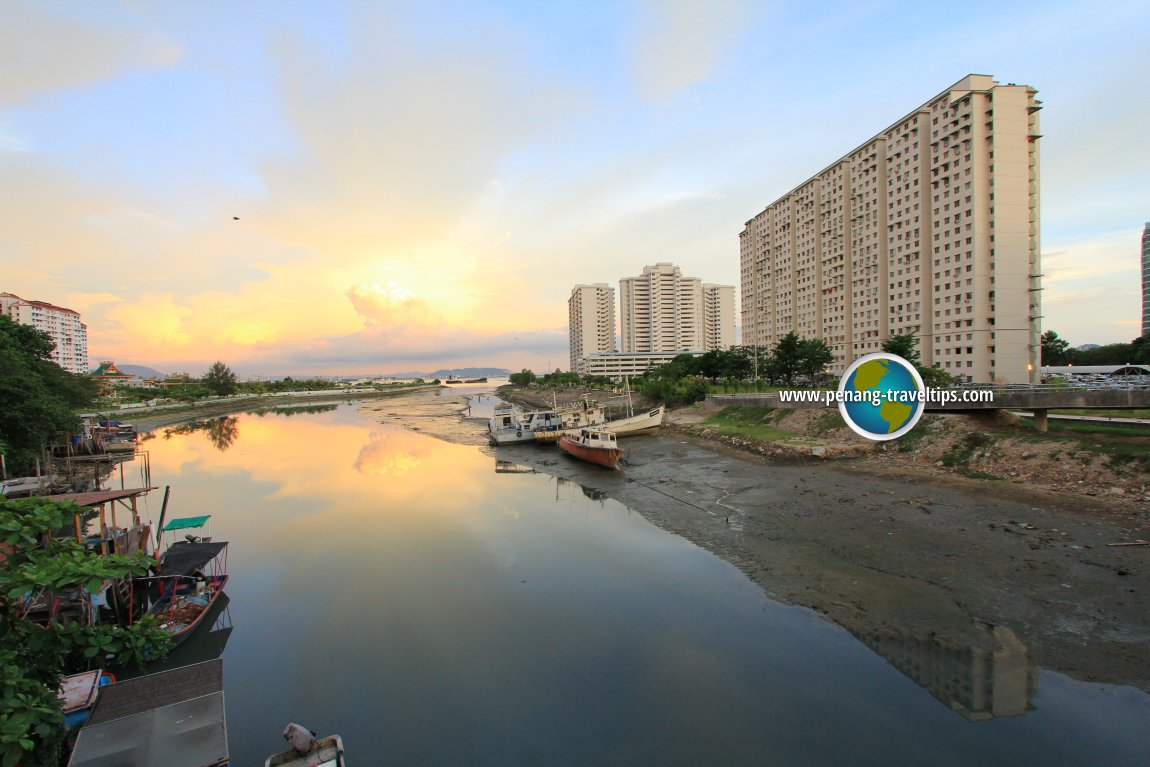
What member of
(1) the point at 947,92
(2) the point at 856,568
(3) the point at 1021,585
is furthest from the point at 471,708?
(1) the point at 947,92

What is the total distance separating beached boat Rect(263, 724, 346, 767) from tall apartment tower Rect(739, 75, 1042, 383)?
6511cm

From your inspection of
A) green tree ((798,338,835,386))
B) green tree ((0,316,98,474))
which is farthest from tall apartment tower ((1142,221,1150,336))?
green tree ((0,316,98,474))

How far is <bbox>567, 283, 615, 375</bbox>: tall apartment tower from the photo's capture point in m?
164

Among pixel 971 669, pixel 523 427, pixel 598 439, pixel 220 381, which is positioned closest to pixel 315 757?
pixel 971 669

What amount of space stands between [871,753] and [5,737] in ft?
30.2

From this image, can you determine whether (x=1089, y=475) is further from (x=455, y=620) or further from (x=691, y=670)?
(x=455, y=620)

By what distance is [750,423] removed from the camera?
3519 cm

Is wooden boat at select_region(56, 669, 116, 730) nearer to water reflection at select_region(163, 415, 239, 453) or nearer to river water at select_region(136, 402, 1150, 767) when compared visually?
river water at select_region(136, 402, 1150, 767)

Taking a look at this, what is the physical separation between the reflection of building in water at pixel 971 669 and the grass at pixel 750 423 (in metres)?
18.9

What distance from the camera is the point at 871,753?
6.90 meters

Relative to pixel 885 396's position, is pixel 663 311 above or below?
above

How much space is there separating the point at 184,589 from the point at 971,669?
54.8ft

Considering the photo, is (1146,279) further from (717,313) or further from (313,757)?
(313,757)

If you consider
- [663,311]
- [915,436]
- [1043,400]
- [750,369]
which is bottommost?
[915,436]
